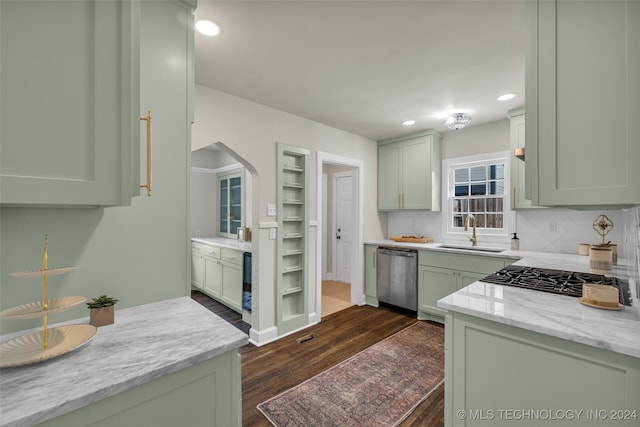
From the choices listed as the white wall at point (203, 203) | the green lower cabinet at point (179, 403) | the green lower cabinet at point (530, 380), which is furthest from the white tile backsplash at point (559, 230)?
the white wall at point (203, 203)

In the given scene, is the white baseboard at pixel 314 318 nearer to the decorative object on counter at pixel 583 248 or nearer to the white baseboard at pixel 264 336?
the white baseboard at pixel 264 336

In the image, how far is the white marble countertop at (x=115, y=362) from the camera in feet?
2.25

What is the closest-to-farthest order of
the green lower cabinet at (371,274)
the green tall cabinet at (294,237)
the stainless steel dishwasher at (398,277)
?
the green tall cabinet at (294,237) < the stainless steel dishwasher at (398,277) < the green lower cabinet at (371,274)

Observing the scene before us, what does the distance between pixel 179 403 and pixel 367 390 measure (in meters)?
1.67

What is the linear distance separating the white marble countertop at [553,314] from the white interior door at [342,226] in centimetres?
383

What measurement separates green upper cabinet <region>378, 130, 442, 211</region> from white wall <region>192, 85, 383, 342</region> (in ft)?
3.90

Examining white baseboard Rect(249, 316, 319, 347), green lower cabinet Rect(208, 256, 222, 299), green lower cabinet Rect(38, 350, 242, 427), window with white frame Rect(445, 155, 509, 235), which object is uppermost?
window with white frame Rect(445, 155, 509, 235)

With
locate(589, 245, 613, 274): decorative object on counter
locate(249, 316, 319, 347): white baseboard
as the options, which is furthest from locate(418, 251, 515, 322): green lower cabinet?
locate(249, 316, 319, 347): white baseboard

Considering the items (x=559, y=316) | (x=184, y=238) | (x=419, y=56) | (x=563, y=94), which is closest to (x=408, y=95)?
(x=419, y=56)

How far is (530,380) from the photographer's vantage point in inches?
45.4

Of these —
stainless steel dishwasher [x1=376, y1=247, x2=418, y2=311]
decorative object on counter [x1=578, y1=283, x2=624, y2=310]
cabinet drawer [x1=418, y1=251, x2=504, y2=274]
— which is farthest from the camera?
stainless steel dishwasher [x1=376, y1=247, x2=418, y2=311]

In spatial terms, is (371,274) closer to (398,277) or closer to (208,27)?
(398,277)

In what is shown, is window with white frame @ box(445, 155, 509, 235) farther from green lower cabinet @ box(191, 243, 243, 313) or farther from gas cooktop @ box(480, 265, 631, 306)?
green lower cabinet @ box(191, 243, 243, 313)

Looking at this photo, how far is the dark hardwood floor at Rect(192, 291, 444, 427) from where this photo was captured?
6.34ft
